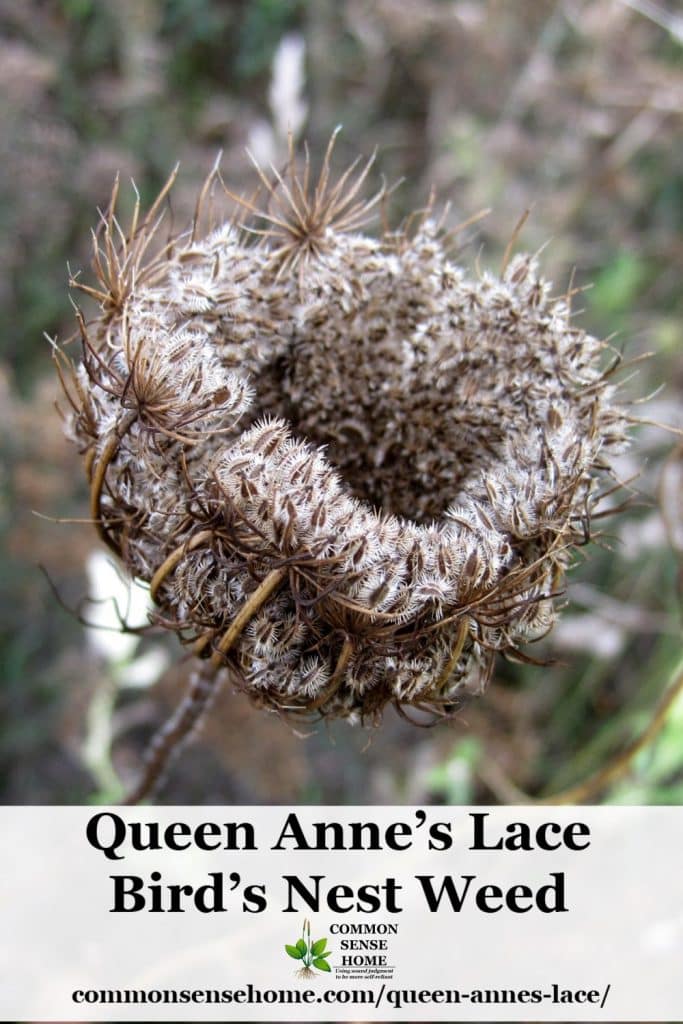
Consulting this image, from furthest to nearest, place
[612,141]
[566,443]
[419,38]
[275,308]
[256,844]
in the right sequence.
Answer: [612,141] < [419,38] < [256,844] < [275,308] < [566,443]

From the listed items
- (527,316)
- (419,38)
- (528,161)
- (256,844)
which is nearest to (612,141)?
(528,161)

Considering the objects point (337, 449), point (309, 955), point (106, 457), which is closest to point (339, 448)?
point (337, 449)

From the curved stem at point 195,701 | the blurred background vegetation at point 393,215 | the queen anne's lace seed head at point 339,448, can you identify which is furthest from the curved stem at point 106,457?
the blurred background vegetation at point 393,215

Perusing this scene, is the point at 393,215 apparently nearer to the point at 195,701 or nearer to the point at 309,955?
the point at 195,701

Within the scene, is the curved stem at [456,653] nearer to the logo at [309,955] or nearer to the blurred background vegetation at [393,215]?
the logo at [309,955]

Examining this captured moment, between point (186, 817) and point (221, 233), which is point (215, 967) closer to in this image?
point (186, 817)

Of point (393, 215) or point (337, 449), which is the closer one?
point (337, 449)
